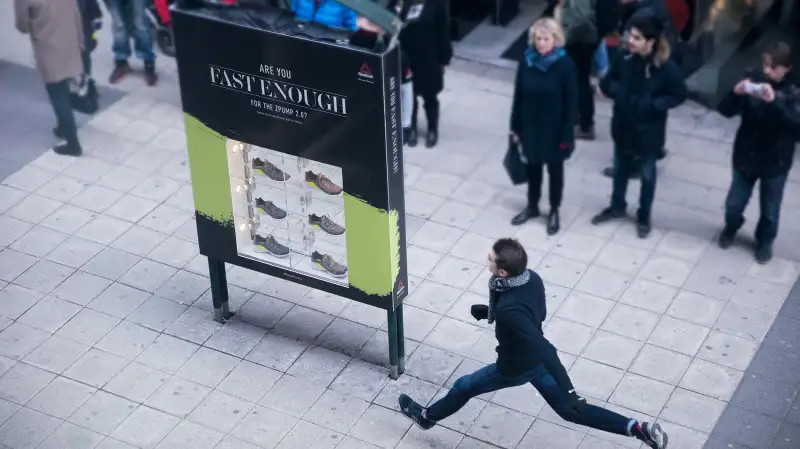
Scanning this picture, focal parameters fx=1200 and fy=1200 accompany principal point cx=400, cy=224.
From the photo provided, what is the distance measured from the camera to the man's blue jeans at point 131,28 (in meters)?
11.8

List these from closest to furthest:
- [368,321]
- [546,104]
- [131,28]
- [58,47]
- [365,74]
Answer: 1. [365,74]
2. [368,321]
3. [546,104]
4. [58,47]
5. [131,28]

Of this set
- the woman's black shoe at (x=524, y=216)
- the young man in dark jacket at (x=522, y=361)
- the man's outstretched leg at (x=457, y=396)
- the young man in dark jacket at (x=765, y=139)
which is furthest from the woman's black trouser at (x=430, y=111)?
the young man in dark jacket at (x=522, y=361)

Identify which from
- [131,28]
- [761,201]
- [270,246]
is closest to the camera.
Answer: [270,246]

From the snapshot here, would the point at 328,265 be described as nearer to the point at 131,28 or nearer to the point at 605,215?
the point at 605,215

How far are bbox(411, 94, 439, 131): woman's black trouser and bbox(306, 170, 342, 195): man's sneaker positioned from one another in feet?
10.8

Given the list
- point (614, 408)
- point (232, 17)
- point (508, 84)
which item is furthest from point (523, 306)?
point (508, 84)

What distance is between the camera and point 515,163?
9578mm

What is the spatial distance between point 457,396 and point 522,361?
0.61m

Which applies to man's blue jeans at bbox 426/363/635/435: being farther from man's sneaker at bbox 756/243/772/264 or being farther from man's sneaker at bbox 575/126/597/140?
man's sneaker at bbox 575/126/597/140

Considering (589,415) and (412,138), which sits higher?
(589,415)

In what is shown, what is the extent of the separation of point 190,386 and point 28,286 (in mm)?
1841

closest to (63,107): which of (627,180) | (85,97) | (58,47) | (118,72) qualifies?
(58,47)

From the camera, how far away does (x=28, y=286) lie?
358 inches

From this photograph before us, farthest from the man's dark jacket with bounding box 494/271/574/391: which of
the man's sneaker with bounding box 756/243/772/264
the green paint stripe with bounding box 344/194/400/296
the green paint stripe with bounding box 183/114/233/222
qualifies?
the man's sneaker with bounding box 756/243/772/264
